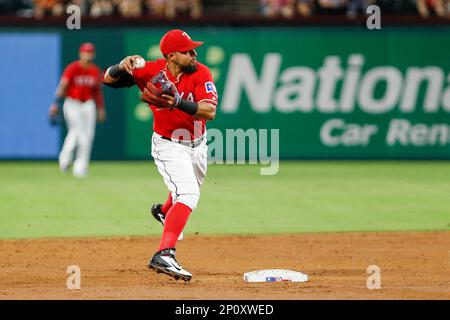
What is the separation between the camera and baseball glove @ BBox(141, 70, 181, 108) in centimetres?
907

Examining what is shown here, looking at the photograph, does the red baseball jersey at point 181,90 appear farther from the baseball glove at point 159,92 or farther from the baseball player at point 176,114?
the baseball glove at point 159,92

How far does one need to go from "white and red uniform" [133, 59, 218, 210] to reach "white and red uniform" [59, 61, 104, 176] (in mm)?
10055

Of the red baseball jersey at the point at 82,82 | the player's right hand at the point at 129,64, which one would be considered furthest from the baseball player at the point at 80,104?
the player's right hand at the point at 129,64

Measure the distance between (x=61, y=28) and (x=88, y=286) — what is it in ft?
45.8

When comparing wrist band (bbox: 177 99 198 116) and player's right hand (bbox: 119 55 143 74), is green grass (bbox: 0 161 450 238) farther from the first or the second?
wrist band (bbox: 177 99 198 116)

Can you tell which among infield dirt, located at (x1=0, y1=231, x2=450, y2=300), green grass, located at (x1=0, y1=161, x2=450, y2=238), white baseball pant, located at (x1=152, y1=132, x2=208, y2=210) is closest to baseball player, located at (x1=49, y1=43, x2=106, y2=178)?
green grass, located at (x1=0, y1=161, x2=450, y2=238)

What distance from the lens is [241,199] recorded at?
1666 centimetres

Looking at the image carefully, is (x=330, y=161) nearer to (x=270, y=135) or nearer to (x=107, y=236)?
(x=270, y=135)

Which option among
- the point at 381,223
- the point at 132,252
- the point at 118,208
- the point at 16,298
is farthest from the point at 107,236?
the point at 16,298

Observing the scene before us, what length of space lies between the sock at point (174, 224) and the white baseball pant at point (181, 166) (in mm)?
66

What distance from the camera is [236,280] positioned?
9.52m

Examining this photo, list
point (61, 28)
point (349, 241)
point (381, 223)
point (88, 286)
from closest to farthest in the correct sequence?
point (88, 286), point (349, 241), point (381, 223), point (61, 28)

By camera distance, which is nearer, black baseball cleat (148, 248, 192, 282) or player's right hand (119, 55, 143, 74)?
black baseball cleat (148, 248, 192, 282)

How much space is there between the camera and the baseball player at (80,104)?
64.9ft
